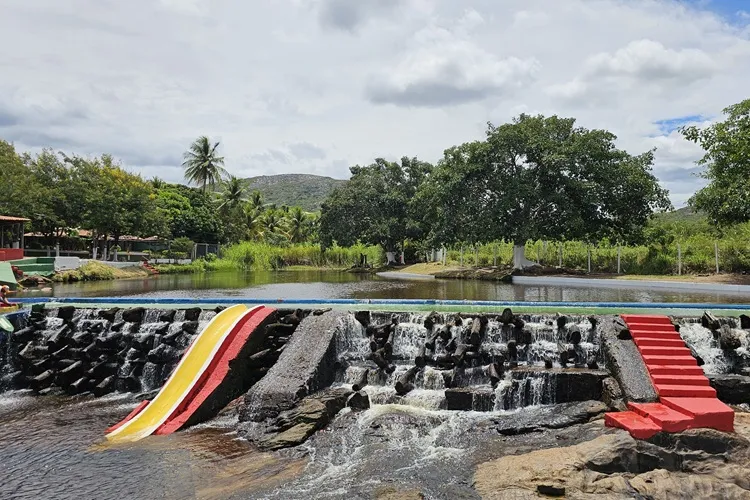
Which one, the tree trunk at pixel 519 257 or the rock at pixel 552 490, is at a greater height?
the tree trunk at pixel 519 257

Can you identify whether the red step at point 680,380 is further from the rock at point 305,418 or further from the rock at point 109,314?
the rock at point 109,314

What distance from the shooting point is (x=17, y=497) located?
Answer: 6172mm

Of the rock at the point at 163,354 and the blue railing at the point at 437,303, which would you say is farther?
the blue railing at the point at 437,303

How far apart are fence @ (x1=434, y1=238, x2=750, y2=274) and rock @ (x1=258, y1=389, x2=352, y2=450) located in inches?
859

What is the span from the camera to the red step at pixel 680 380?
845cm

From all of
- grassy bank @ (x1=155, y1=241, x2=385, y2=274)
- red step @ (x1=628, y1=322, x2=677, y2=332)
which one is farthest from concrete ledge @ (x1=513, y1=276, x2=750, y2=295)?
grassy bank @ (x1=155, y1=241, x2=385, y2=274)

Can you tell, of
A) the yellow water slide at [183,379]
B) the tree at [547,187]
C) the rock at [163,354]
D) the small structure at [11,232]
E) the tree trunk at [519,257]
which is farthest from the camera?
the small structure at [11,232]

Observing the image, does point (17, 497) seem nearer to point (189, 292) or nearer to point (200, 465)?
point (200, 465)

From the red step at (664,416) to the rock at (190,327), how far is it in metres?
9.03

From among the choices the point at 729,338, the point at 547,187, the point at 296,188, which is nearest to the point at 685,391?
the point at 729,338

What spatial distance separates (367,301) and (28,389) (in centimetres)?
818

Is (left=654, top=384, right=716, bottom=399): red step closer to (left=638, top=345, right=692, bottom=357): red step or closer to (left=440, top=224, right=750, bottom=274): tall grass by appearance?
(left=638, top=345, right=692, bottom=357): red step

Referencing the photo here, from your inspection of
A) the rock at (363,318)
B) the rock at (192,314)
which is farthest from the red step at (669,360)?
the rock at (192,314)

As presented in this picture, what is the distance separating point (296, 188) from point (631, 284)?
124652 mm
